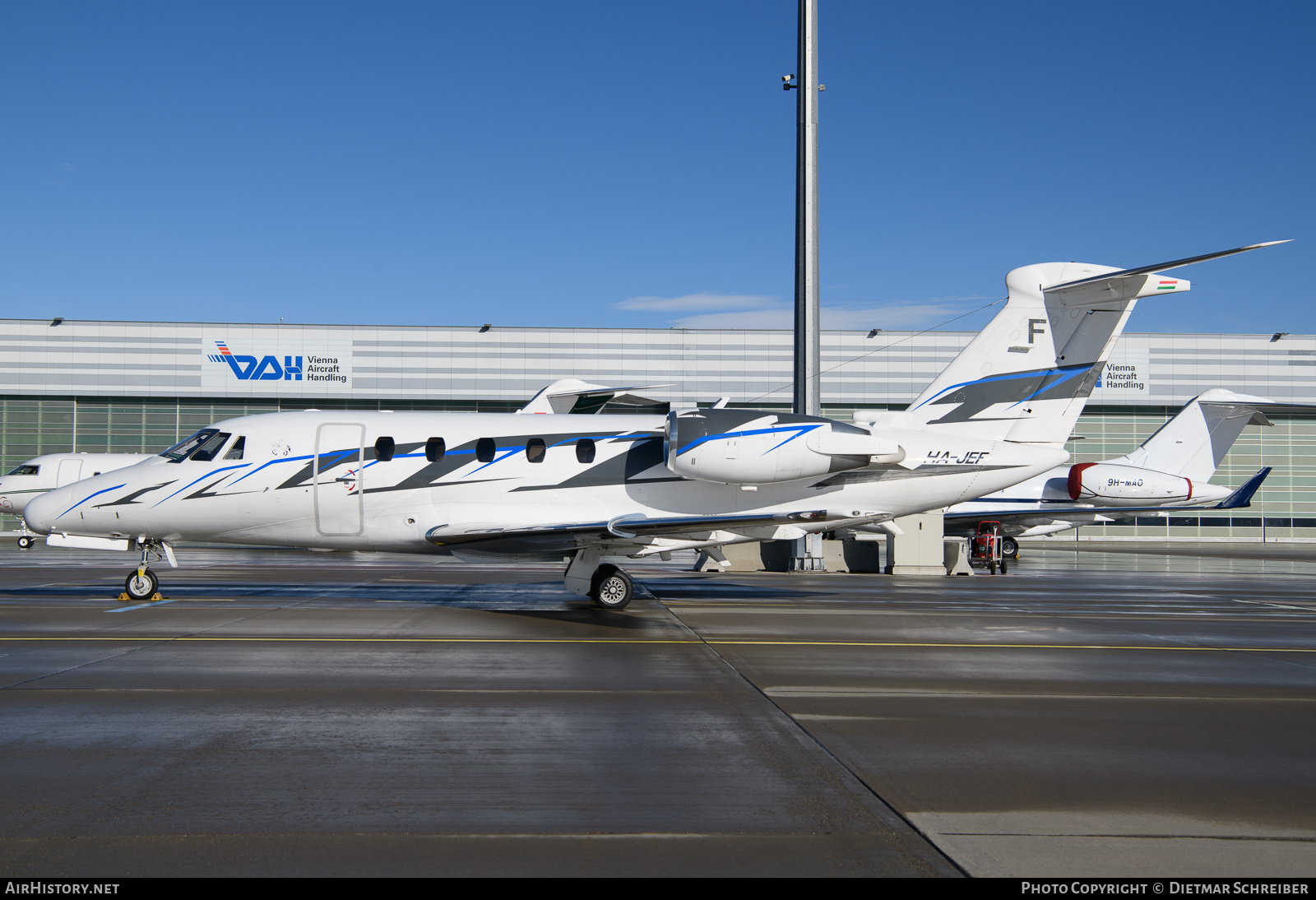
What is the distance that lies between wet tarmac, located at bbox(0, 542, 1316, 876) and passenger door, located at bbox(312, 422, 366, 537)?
60.8 inches

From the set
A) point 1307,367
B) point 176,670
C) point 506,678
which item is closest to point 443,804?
point 506,678

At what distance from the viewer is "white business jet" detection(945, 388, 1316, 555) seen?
1233 inches

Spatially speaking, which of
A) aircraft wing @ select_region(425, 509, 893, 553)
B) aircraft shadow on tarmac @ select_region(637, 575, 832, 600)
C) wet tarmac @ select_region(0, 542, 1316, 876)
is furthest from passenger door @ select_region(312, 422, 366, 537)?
aircraft shadow on tarmac @ select_region(637, 575, 832, 600)

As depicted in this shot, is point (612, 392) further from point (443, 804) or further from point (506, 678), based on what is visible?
point (443, 804)

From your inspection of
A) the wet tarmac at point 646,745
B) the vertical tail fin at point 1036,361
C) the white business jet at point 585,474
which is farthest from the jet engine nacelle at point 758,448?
the wet tarmac at point 646,745

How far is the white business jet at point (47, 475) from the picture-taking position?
1122 inches

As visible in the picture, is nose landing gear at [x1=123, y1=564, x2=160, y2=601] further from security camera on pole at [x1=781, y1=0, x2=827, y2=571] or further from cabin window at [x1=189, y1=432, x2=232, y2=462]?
security camera on pole at [x1=781, y1=0, x2=827, y2=571]

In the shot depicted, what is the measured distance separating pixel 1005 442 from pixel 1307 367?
1870 inches

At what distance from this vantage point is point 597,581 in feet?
48.5

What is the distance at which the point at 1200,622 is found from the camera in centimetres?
1462

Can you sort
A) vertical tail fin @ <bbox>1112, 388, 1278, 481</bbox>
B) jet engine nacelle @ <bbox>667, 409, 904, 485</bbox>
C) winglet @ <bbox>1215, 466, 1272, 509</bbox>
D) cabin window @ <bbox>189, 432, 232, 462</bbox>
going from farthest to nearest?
winglet @ <bbox>1215, 466, 1272, 509</bbox> < vertical tail fin @ <bbox>1112, 388, 1278, 481</bbox> < cabin window @ <bbox>189, 432, 232, 462</bbox> < jet engine nacelle @ <bbox>667, 409, 904, 485</bbox>

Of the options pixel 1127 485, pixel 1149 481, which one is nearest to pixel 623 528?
pixel 1127 485

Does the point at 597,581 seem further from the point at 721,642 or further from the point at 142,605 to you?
the point at 142,605

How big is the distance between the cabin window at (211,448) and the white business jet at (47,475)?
15.7 m
